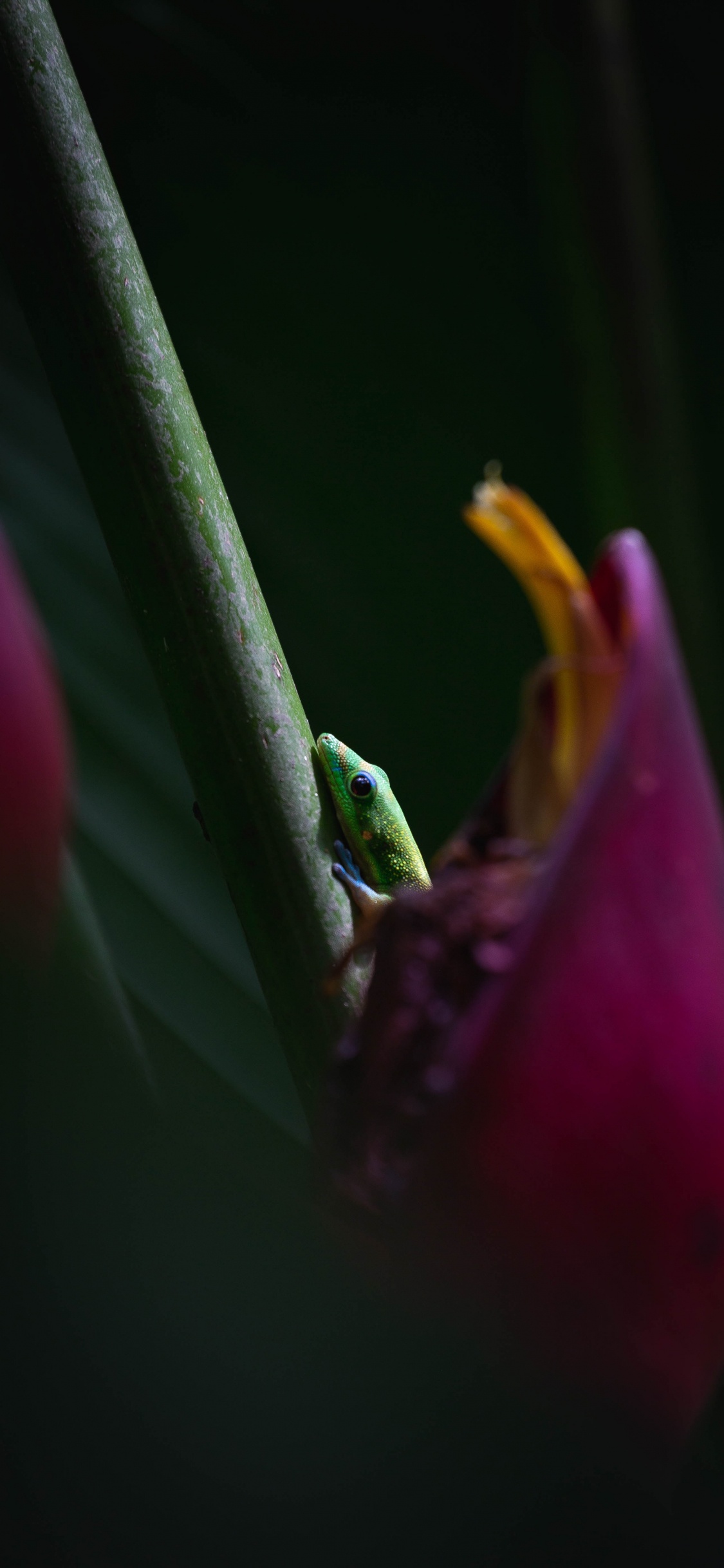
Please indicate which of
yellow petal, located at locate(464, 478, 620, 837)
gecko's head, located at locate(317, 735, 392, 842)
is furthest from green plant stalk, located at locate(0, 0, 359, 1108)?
gecko's head, located at locate(317, 735, 392, 842)

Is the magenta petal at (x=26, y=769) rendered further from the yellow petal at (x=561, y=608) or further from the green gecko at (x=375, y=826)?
the green gecko at (x=375, y=826)

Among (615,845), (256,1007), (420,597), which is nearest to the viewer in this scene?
(615,845)

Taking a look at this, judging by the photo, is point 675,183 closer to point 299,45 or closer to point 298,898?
point 299,45

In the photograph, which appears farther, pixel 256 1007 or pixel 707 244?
pixel 707 244

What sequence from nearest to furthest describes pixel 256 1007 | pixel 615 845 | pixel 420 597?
pixel 615 845 < pixel 256 1007 < pixel 420 597

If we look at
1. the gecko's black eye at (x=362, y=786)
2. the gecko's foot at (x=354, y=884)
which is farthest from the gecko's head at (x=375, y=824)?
the gecko's foot at (x=354, y=884)

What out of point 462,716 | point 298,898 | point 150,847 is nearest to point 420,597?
point 462,716
